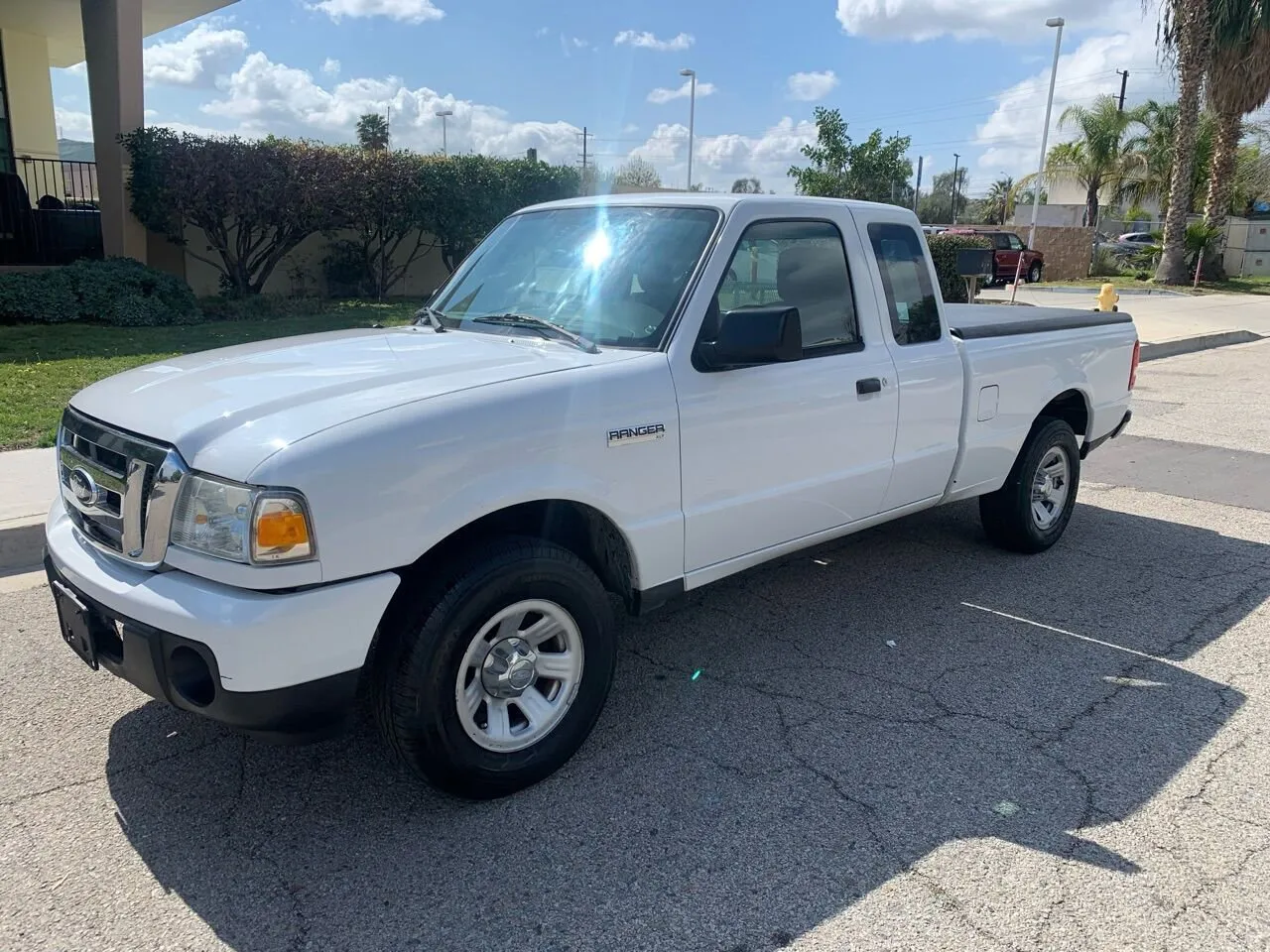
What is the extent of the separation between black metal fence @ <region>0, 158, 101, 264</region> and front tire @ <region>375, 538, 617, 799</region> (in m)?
15.2

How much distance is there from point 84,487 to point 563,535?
1.62 meters

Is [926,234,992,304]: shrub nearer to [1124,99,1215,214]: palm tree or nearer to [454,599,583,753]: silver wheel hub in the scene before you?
[454,599,583,753]: silver wheel hub

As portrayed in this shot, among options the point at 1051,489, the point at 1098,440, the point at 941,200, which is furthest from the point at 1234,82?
the point at 941,200

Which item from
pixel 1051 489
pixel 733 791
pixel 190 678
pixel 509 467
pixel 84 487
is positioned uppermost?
pixel 509 467

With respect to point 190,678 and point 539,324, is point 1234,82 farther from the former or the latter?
point 190,678

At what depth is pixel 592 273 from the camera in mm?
3943

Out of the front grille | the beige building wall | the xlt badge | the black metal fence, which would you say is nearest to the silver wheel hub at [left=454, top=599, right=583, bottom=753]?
the xlt badge

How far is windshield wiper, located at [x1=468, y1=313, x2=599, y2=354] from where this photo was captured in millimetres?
3600

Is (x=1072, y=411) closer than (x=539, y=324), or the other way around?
(x=539, y=324)

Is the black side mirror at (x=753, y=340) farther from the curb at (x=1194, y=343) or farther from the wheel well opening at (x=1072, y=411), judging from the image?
the curb at (x=1194, y=343)

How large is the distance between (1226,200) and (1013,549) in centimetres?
2922

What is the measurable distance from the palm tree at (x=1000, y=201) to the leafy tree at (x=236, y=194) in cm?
4834

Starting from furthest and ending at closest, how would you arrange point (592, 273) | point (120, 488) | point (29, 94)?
point (29, 94) < point (592, 273) < point (120, 488)

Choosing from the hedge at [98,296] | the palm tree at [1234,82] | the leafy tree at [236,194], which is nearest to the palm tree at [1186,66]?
the palm tree at [1234,82]
